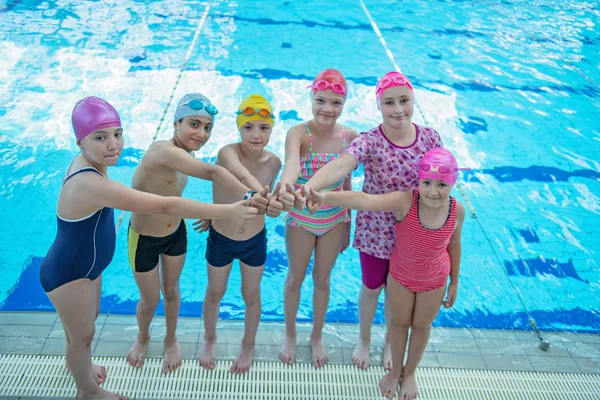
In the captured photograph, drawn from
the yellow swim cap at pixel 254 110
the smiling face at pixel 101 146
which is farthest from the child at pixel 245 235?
the smiling face at pixel 101 146

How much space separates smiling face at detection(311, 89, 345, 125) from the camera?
3.05m

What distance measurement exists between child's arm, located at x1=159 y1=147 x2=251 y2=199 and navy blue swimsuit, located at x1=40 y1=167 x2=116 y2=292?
1.28ft

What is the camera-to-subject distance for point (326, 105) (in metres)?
3.06

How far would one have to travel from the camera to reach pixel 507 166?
6.25m

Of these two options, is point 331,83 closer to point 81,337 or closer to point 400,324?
point 400,324

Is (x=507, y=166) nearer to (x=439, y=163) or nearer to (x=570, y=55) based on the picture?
(x=439, y=163)

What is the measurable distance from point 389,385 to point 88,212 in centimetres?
211

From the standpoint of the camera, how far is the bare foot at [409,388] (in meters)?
3.17

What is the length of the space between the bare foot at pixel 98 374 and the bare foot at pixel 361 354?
1.63 metres

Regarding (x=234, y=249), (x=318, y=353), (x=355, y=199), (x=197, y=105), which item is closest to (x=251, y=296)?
(x=234, y=249)

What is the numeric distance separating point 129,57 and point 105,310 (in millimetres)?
5682

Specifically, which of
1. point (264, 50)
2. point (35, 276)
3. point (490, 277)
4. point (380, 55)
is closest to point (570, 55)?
point (380, 55)

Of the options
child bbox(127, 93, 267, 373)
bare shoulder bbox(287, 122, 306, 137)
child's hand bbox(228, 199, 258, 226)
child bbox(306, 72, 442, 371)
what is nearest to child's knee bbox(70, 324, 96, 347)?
child bbox(127, 93, 267, 373)

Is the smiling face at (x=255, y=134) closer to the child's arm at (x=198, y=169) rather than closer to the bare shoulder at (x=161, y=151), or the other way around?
the child's arm at (x=198, y=169)
